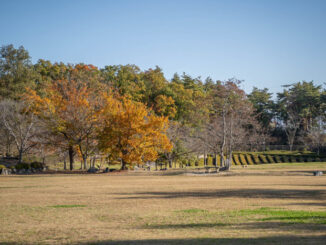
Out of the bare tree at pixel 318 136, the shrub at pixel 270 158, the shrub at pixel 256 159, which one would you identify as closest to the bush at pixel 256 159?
the shrub at pixel 256 159

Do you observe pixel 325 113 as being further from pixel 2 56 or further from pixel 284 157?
pixel 2 56

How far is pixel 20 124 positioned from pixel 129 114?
1451 cm

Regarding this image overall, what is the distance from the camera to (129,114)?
43.6m

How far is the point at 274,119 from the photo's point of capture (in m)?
91.2

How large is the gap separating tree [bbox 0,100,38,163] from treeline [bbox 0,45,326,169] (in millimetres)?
125

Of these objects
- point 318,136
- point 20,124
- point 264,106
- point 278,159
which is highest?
point 264,106

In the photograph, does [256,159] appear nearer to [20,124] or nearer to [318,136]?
[318,136]

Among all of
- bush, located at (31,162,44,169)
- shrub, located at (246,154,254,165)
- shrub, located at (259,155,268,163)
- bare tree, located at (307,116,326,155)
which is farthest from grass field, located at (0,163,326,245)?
bare tree, located at (307,116,326,155)

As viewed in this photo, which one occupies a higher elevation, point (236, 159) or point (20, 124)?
point (20, 124)

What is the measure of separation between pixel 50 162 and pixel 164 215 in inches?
1946

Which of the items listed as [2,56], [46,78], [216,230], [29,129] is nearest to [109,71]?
[46,78]

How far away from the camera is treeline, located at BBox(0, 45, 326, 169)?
144 ft

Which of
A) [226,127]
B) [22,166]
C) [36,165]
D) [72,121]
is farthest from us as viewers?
[226,127]

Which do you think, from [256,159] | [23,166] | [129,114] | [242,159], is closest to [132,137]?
[129,114]
